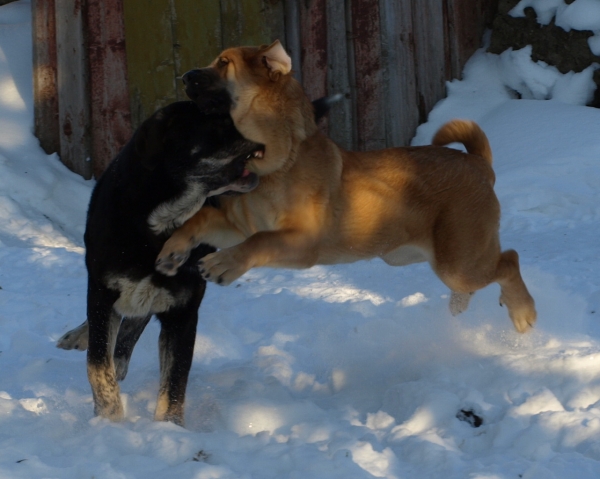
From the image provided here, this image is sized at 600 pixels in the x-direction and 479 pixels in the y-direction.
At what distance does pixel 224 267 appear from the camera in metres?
3.78

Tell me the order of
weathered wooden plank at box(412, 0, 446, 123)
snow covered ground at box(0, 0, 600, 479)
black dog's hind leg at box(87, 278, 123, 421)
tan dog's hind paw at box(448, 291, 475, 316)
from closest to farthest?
snow covered ground at box(0, 0, 600, 479) < black dog's hind leg at box(87, 278, 123, 421) < tan dog's hind paw at box(448, 291, 475, 316) < weathered wooden plank at box(412, 0, 446, 123)

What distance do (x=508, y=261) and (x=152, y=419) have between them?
2.31 meters

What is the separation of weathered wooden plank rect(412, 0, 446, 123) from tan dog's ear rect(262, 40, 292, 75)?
4454 millimetres

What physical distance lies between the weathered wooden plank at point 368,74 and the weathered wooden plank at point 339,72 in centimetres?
10

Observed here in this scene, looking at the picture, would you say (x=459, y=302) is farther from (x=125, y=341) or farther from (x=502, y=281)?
(x=125, y=341)

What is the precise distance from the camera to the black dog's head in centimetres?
392

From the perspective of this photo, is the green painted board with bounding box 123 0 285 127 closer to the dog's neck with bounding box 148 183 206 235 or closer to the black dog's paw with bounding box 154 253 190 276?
the dog's neck with bounding box 148 183 206 235

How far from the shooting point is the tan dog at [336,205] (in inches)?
156

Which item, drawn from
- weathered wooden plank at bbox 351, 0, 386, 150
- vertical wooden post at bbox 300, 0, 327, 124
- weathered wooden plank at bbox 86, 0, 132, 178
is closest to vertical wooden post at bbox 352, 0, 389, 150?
weathered wooden plank at bbox 351, 0, 386, 150

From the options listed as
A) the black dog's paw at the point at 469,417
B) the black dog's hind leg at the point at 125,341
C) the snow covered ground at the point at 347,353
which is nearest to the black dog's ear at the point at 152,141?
the black dog's hind leg at the point at 125,341

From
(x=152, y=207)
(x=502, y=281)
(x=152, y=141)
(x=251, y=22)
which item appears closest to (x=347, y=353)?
(x=502, y=281)

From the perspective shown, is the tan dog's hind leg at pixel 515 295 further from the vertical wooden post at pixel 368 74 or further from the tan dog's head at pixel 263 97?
the vertical wooden post at pixel 368 74

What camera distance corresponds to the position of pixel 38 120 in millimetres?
8008

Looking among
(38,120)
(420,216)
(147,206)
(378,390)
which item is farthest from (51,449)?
(38,120)
